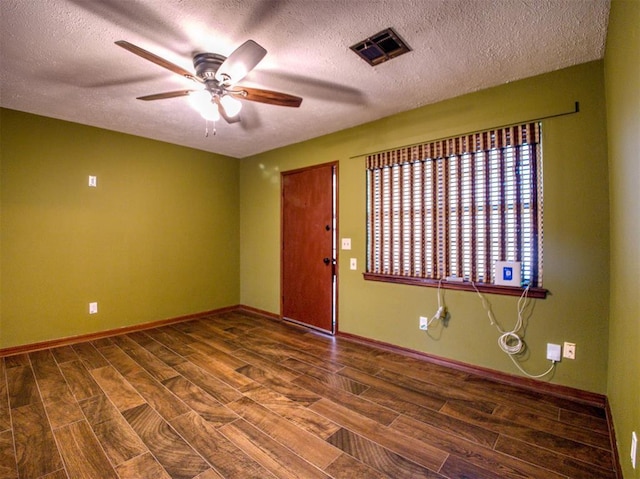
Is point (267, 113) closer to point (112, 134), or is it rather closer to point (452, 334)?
point (112, 134)

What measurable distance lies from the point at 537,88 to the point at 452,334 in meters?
2.12

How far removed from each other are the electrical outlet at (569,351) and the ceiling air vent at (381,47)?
2.38 meters

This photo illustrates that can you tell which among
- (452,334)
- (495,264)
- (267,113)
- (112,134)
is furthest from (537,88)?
(112,134)

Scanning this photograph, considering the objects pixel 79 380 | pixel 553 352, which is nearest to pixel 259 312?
pixel 79 380

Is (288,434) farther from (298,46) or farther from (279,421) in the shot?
(298,46)

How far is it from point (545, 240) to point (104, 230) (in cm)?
443

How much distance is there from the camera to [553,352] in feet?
7.39

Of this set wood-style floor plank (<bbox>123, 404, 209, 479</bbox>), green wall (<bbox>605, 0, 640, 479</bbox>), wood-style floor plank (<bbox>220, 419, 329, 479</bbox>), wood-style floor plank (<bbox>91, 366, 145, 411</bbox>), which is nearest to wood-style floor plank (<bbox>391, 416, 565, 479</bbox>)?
green wall (<bbox>605, 0, 640, 479</bbox>)

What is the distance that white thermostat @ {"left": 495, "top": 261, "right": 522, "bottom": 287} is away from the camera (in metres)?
2.36

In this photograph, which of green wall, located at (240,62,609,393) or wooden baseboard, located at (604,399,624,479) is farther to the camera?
green wall, located at (240,62,609,393)

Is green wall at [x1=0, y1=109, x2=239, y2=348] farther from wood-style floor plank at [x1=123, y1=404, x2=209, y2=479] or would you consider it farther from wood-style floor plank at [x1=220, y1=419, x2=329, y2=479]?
wood-style floor plank at [x1=220, y1=419, x2=329, y2=479]

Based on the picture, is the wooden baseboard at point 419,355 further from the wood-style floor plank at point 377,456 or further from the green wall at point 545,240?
the wood-style floor plank at point 377,456

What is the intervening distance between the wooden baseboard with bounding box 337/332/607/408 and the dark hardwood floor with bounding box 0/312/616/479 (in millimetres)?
64

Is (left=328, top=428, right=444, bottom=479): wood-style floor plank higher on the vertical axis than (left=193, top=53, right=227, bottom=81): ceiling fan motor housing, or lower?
lower
